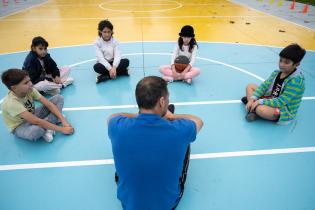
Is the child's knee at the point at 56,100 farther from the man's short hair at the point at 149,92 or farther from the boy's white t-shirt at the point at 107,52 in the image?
the man's short hair at the point at 149,92

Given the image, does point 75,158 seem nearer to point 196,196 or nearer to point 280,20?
point 196,196

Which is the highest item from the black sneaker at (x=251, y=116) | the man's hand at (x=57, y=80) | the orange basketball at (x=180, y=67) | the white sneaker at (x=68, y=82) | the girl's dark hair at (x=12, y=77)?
the girl's dark hair at (x=12, y=77)

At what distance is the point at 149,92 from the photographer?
155 centimetres

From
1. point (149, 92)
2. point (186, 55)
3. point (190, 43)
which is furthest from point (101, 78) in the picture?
point (149, 92)

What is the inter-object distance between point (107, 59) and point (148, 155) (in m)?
3.50

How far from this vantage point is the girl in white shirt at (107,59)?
14.4 feet

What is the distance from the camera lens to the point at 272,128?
3.10 m

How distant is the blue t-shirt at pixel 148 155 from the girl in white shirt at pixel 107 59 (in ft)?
9.54

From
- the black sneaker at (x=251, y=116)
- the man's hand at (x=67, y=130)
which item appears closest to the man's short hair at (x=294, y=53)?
the black sneaker at (x=251, y=116)

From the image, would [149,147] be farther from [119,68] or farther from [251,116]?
[119,68]

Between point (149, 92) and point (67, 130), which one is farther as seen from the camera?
point (67, 130)

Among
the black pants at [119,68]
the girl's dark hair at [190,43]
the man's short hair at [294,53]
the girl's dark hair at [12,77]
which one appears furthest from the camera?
the black pants at [119,68]

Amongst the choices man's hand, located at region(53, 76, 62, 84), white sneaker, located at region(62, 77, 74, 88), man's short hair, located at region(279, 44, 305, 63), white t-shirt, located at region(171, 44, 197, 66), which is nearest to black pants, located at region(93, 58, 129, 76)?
white sneaker, located at region(62, 77, 74, 88)

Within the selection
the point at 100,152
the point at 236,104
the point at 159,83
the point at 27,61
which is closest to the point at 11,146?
the point at 100,152
